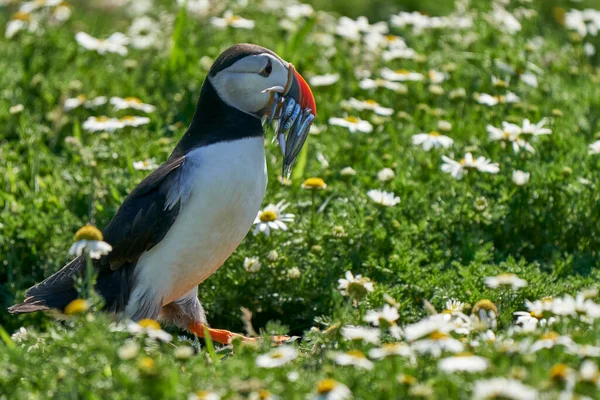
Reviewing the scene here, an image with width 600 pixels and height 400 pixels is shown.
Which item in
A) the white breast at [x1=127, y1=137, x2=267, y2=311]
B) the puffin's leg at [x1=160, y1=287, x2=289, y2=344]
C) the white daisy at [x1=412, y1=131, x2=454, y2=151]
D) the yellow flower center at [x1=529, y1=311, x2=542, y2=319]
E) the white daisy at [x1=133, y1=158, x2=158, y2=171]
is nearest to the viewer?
the yellow flower center at [x1=529, y1=311, x2=542, y2=319]

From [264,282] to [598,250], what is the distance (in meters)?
1.79

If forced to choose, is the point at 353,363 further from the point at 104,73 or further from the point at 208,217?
the point at 104,73

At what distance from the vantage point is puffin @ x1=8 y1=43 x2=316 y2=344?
4.51 meters

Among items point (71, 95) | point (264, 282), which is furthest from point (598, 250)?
point (71, 95)

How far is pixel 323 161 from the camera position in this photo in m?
6.22

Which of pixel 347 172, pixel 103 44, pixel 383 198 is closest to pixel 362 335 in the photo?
pixel 383 198

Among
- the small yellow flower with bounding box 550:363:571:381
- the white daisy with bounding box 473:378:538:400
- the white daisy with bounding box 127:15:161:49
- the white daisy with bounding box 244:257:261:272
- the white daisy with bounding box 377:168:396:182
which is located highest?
the white daisy with bounding box 473:378:538:400

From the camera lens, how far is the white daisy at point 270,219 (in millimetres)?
5188

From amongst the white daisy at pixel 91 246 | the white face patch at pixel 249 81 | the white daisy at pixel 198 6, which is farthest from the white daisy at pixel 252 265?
the white daisy at pixel 198 6

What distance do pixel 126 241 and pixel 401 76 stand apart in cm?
300

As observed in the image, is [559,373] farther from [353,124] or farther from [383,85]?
[383,85]

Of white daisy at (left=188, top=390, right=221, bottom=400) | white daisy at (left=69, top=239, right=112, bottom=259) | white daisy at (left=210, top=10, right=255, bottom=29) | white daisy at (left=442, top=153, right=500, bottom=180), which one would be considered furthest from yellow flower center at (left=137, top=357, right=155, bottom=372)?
white daisy at (left=210, top=10, right=255, bottom=29)

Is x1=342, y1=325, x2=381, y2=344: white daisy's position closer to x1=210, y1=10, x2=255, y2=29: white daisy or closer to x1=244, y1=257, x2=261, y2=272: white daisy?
x1=244, y1=257, x2=261, y2=272: white daisy

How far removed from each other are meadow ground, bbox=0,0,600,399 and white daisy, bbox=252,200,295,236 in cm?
1
